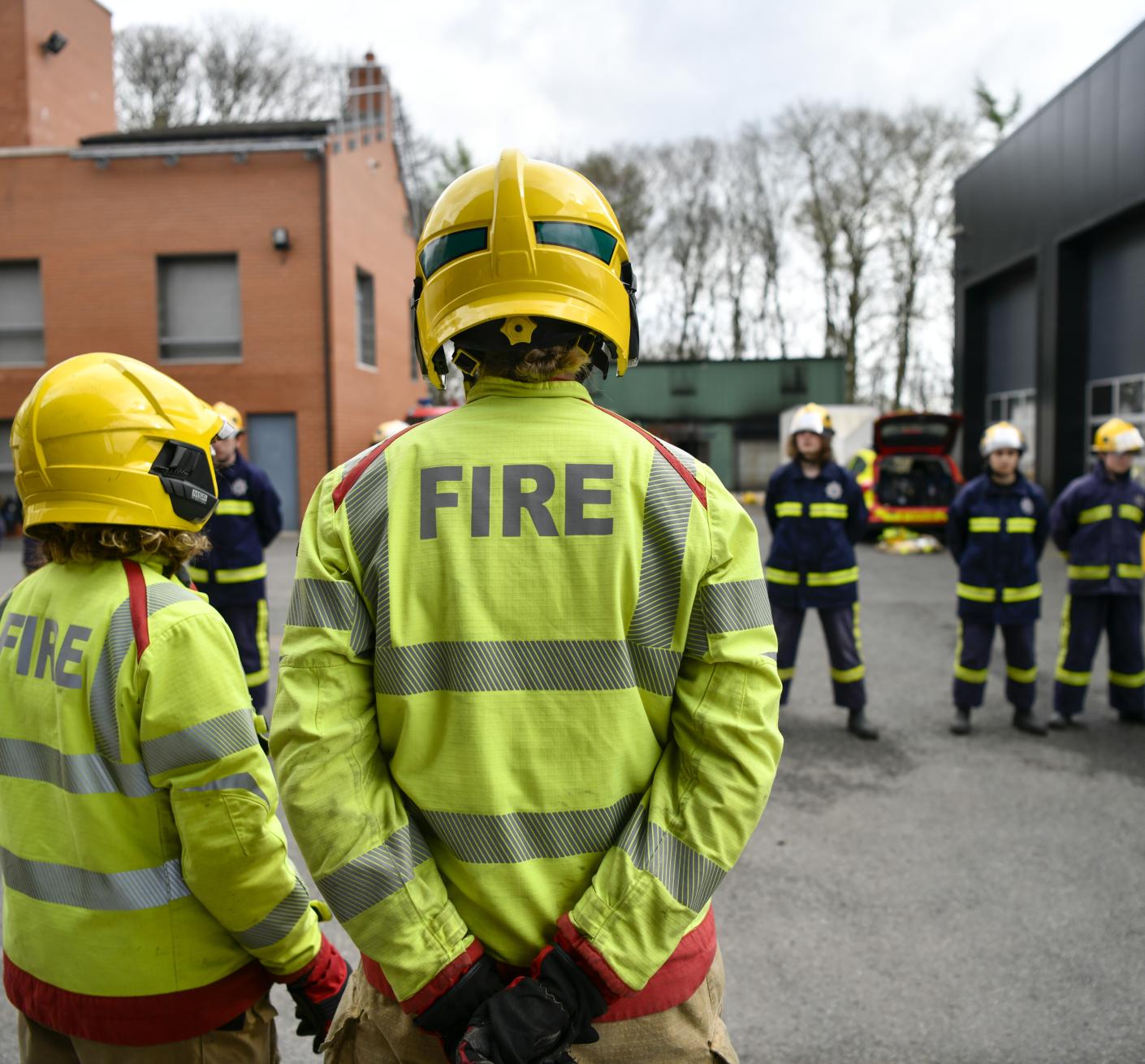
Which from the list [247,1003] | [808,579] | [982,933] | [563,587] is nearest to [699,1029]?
[563,587]

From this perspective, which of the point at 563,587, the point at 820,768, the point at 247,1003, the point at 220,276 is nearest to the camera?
the point at 563,587

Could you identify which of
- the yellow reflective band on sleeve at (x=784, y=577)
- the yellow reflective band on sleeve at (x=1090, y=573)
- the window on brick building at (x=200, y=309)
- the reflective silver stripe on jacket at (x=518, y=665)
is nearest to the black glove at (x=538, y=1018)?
the reflective silver stripe on jacket at (x=518, y=665)

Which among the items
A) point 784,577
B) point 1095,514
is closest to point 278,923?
point 784,577

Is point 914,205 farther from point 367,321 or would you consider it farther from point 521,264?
point 521,264

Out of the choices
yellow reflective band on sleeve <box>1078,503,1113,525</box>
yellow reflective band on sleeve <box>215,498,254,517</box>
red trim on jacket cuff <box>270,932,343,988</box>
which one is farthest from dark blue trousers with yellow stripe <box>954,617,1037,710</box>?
red trim on jacket cuff <box>270,932,343,988</box>

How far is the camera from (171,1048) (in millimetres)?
1822

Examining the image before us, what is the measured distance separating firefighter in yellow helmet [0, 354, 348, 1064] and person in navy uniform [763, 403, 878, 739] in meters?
4.78

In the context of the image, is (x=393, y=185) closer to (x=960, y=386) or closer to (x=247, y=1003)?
(x=960, y=386)

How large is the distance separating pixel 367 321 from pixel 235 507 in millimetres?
17709

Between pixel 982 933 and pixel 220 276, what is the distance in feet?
63.4

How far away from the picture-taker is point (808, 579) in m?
6.29

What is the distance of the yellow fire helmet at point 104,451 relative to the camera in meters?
1.84

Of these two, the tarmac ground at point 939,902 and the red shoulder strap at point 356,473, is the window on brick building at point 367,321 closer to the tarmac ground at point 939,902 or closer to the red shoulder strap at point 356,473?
the tarmac ground at point 939,902

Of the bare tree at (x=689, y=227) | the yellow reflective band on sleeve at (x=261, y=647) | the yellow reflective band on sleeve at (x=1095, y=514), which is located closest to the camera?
the yellow reflective band on sleeve at (x=261, y=647)
